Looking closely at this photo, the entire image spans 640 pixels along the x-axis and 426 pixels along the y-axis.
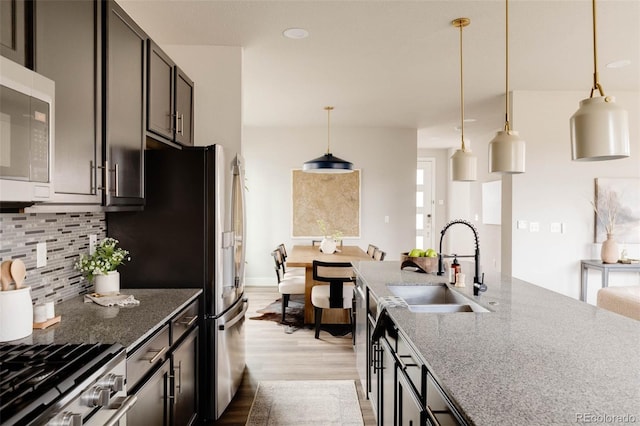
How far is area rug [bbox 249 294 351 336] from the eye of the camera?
4.47m

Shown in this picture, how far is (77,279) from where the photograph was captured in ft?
7.51

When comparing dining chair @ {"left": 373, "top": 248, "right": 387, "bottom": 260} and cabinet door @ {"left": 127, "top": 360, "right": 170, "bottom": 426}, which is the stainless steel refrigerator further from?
dining chair @ {"left": 373, "top": 248, "right": 387, "bottom": 260}

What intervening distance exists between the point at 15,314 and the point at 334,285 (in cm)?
282

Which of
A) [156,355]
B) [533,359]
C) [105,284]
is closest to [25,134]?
[156,355]

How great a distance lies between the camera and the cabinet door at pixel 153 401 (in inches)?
65.4

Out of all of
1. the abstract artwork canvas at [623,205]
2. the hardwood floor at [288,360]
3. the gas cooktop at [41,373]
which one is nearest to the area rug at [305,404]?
the hardwood floor at [288,360]

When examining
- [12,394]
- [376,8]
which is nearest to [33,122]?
[12,394]

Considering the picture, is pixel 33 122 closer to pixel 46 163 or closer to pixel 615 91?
pixel 46 163

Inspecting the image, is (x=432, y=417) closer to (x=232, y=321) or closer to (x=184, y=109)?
(x=232, y=321)

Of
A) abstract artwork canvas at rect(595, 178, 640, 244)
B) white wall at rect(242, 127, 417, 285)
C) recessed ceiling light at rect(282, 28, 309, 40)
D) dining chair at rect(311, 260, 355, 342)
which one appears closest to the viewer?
recessed ceiling light at rect(282, 28, 309, 40)

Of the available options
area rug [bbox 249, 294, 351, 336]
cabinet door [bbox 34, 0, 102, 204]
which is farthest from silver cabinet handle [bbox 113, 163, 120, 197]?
area rug [bbox 249, 294, 351, 336]

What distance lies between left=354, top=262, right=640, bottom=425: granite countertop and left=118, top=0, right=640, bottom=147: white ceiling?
1970 mm

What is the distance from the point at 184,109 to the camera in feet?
10.1

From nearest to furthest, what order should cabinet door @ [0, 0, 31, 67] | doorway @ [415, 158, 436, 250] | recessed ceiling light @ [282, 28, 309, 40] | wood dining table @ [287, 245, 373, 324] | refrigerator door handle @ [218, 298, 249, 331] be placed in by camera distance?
1. cabinet door @ [0, 0, 31, 67]
2. refrigerator door handle @ [218, 298, 249, 331]
3. recessed ceiling light @ [282, 28, 309, 40]
4. wood dining table @ [287, 245, 373, 324]
5. doorway @ [415, 158, 436, 250]
